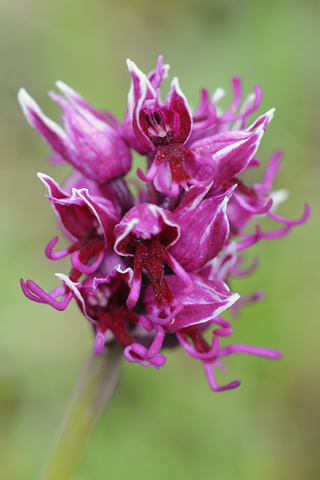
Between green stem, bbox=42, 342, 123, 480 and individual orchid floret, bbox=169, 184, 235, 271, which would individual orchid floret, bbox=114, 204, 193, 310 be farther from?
green stem, bbox=42, 342, 123, 480

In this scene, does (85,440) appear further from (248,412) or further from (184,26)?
(184,26)

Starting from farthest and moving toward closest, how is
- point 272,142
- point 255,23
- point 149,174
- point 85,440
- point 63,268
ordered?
1. point 255,23
2. point 272,142
3. point 63,268
4. point 85,440
5. point 149,174

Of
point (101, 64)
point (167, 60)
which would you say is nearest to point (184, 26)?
point (167, 60)

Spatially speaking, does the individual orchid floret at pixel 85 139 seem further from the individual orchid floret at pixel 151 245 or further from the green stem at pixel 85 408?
the green stem at pixel 85 408

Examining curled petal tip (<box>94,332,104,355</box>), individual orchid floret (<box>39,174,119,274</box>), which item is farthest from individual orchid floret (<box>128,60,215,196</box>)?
curled petal tip (<box>94,332,104,355</box>)

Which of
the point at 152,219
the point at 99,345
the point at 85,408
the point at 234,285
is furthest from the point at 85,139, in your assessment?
the point at 234,285

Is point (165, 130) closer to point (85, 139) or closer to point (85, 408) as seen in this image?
point (85, 139)
